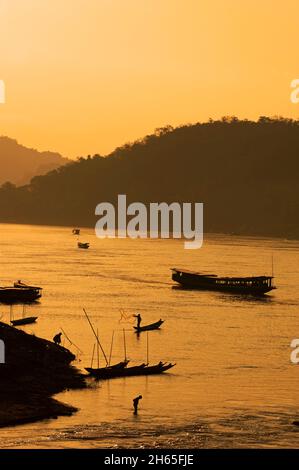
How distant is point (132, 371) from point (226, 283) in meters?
55.9

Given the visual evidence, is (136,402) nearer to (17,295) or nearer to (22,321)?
(22,321)

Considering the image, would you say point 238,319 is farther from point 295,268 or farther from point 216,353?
point 295,268

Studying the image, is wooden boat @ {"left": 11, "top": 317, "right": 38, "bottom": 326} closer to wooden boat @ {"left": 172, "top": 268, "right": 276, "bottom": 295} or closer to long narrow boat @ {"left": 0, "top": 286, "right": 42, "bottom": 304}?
long narrow boat @ {"left": 0, "top": 286, "right": 42, "bottom": 304}

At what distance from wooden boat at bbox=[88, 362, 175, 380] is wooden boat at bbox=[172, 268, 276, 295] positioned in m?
50.5

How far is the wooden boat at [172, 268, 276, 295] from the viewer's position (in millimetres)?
100000

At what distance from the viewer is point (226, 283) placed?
102 m

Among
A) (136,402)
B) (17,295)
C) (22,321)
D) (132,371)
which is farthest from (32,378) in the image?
(17,295)

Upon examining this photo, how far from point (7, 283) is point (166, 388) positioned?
194 ft

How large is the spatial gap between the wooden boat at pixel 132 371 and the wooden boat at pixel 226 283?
5054 cm

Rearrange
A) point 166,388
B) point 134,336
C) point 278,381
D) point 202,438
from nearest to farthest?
point 202,438 < point 166,388 < point 278,381 < point 134,336

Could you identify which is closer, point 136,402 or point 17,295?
point 136,402

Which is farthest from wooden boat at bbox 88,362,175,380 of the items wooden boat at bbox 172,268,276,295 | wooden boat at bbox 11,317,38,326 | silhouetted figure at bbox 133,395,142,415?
wooden boat at bbox 172,268,276,295

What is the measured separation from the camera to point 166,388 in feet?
149
